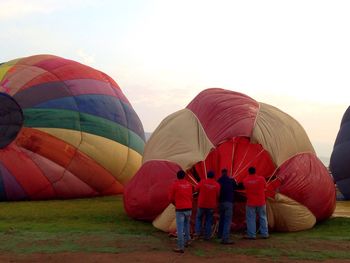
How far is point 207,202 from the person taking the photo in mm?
8969

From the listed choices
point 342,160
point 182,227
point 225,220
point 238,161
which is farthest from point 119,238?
point 342,160

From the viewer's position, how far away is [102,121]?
15.5m

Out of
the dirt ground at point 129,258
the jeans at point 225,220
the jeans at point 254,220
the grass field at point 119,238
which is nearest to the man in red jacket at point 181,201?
the grass field at point 119,238

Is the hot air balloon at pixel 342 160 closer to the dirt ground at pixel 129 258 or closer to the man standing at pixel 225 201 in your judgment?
the man standing at pixel 225 201

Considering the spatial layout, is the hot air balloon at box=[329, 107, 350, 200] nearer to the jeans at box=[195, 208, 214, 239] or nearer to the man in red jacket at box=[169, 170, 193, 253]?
the jeans at box=[195, 208, 214, 239]

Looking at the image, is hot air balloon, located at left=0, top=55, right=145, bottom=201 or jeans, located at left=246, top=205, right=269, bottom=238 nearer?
jeans, located at left=246, top=205, right=269, bottom=238

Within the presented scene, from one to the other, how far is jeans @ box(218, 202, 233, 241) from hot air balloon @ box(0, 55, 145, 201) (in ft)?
21.6

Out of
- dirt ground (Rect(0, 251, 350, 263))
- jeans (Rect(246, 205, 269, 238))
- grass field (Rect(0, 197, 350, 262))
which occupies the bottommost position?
grass field (Rect(0, 197, 350, 262))

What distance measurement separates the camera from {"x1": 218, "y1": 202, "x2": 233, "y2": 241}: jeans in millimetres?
8688

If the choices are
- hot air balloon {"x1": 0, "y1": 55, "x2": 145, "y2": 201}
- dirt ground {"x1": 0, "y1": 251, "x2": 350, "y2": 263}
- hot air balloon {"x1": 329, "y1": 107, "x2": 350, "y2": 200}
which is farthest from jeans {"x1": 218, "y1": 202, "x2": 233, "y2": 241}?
hot air balloon {"x1": 329, "y1": 107, "x2": 350, "y2": 200}

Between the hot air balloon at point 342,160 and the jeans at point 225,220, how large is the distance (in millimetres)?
8594

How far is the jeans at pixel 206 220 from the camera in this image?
9.06 meters

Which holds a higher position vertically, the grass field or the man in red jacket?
the man in red jacket

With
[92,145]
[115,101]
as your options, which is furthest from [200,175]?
[115,101]
